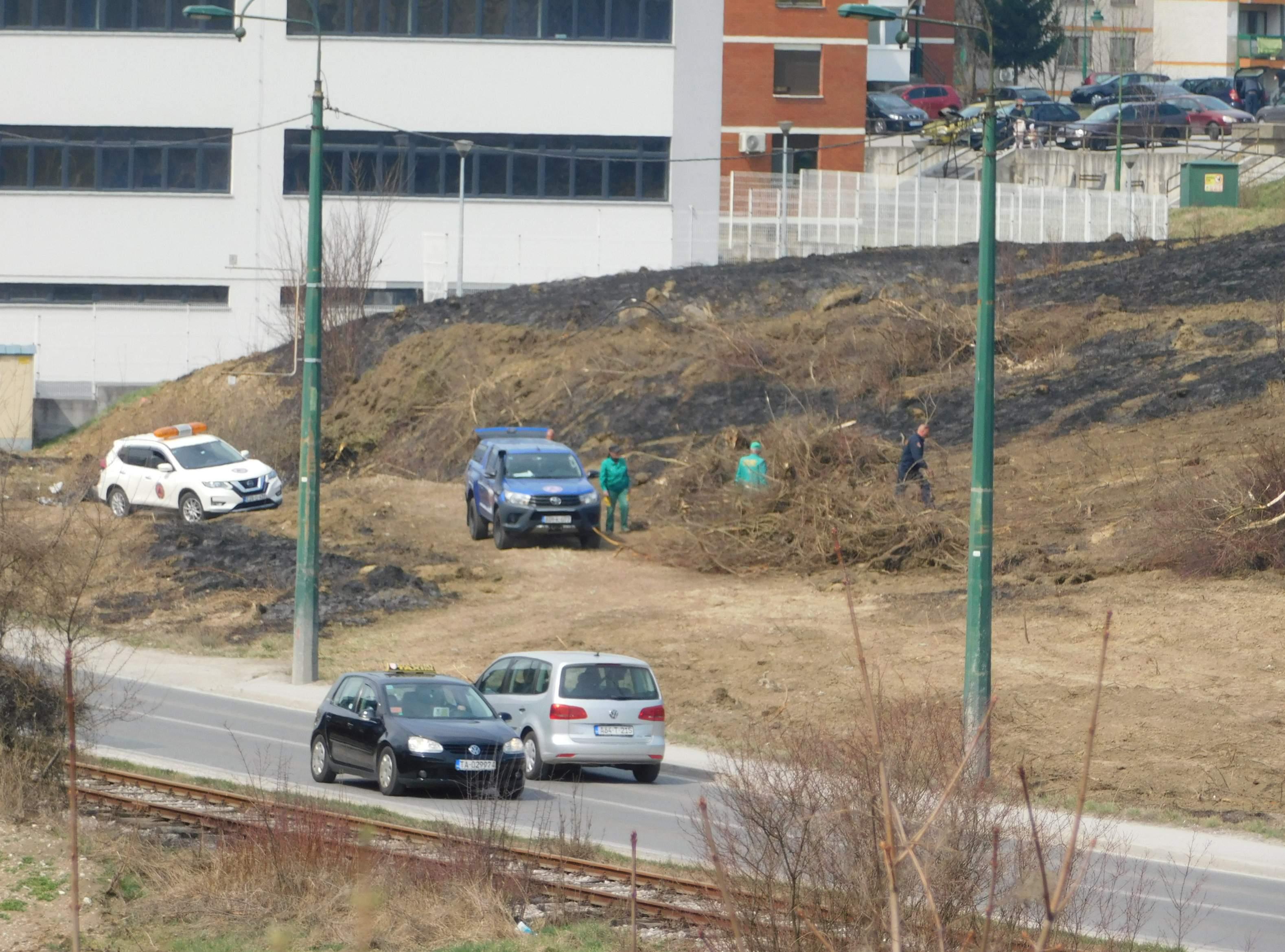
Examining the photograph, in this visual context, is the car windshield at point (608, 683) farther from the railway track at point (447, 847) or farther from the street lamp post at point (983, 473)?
the railway track at point (447, 847)

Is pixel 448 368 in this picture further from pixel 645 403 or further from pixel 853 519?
pixel 853 519

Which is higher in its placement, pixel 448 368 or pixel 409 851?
pixel 448 368

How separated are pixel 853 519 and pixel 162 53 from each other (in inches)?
1281

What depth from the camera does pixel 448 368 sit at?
46469mm

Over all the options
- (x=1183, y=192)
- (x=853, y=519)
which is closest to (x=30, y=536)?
(x=853, y=519)

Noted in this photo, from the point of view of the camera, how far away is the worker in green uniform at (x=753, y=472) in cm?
3244

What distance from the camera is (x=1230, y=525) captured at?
90.7 ft

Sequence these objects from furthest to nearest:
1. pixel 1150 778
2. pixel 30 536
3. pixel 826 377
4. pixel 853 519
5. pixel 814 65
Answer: pixel 814 65
pixel 826 377
pixel 853 519
pixel 1150 778
pixel 30 536

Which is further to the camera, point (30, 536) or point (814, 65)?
point (814, 65)

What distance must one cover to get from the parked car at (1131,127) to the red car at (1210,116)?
1.67 feet

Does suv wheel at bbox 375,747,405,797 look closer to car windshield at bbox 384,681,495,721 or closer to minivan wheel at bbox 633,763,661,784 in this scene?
car windshield at bbox 384,681,495,721

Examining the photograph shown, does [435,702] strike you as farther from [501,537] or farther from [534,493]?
[501,537]

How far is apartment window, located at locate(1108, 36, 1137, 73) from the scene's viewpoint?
100750mm

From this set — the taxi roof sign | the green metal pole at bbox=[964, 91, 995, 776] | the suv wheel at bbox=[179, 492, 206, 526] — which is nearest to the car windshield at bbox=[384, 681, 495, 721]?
the taxi roof sign
